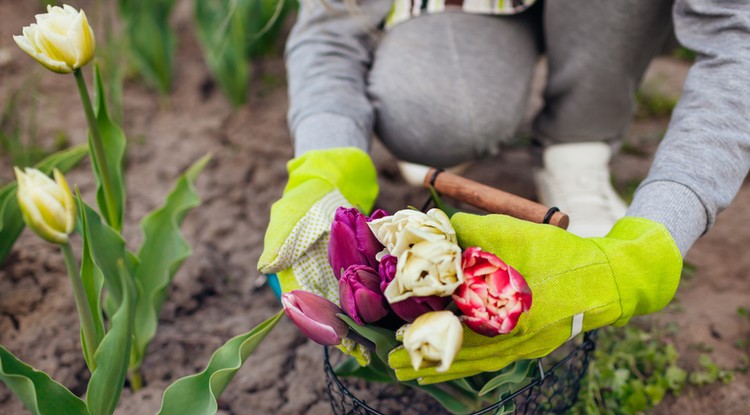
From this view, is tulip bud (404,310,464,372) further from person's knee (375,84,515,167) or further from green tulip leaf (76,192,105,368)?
person's knee (375,84,515,167)

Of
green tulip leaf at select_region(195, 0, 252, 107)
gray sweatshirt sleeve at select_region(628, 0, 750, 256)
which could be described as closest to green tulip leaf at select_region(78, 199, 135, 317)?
gray sweatshirt sleeve at select_region(628, 0, 750, 256)

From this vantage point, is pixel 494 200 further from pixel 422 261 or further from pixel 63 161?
pixel 63 161

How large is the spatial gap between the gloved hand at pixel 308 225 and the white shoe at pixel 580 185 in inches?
20.5

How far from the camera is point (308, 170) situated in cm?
102

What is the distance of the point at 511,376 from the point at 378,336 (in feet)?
0.67

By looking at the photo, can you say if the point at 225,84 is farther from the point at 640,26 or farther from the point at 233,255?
the point at 640,26

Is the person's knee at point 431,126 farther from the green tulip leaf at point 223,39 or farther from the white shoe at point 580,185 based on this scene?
the green tulip leaf at point 223,39

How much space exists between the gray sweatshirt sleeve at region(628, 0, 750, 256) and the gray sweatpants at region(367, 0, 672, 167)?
0.97ft

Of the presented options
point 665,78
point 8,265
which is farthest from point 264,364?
point 665,78

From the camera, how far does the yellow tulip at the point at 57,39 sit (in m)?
0.84

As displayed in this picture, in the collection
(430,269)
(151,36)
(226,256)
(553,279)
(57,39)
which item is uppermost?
(57,39)

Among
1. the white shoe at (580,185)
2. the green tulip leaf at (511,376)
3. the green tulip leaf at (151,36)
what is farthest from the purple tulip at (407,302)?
the green tulip leaf at (151,36)

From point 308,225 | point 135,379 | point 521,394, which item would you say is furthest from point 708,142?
point 135,379

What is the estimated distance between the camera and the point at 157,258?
45.4 inches
